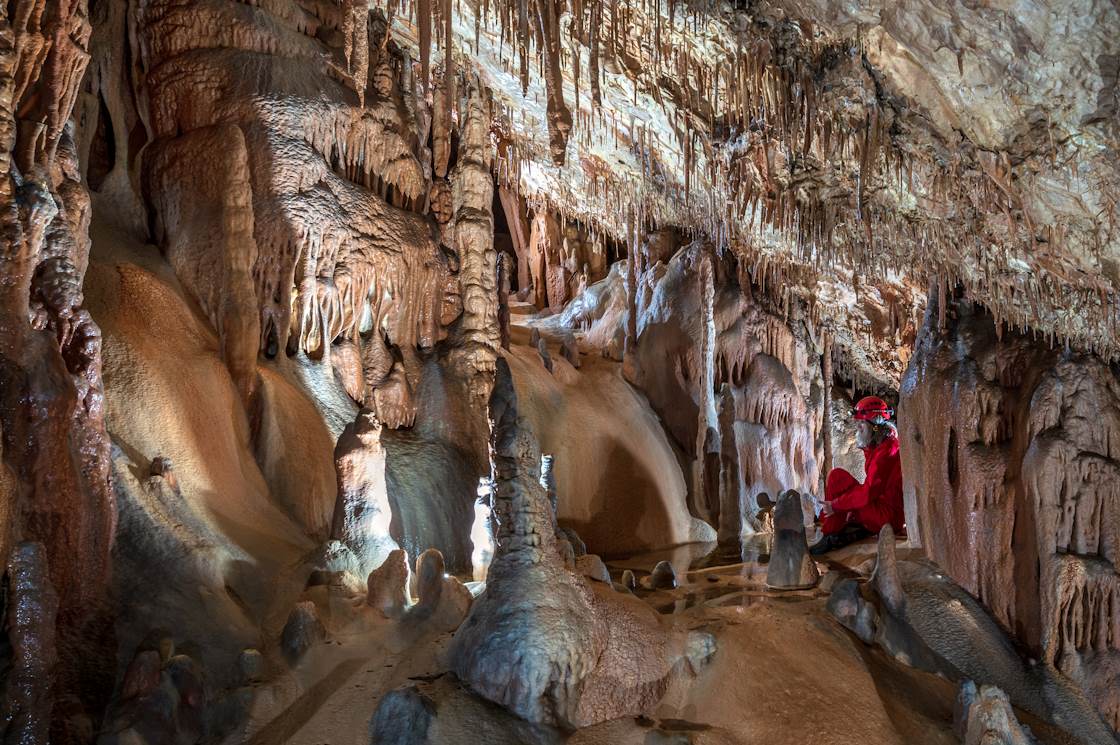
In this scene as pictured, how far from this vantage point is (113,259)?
8.84 m

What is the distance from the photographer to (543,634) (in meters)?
5.55

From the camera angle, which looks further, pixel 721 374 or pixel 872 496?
pixel 721 374

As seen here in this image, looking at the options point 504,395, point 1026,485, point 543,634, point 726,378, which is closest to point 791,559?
point 1026,485

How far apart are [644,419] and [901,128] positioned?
6872mm

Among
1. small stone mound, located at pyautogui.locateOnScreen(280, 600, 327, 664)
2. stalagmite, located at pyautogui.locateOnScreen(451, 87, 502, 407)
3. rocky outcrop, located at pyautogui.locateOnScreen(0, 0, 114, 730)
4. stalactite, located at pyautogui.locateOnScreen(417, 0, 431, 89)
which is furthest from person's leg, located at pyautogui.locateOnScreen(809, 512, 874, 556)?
rocky outcrop, located at pyautogui.locateOnScreen(0, 0, 114, 730)

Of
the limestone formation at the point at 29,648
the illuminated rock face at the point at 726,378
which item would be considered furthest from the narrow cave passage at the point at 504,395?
the illuminated rock face at the point at 726,378

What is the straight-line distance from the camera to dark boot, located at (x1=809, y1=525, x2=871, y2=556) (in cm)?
1073

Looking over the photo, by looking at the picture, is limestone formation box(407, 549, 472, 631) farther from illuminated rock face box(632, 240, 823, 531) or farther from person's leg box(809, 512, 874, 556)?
illuminated rock face box(632, 240, 823, 531)

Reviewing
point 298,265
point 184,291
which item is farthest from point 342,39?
point 184,291

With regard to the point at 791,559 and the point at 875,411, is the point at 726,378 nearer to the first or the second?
the point at 875,411

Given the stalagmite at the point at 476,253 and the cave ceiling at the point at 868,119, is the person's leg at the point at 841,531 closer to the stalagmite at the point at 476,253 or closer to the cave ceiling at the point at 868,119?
the cave ceiling at the point at 868,119

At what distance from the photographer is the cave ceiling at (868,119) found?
7.30m

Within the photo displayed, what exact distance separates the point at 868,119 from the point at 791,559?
4.08m

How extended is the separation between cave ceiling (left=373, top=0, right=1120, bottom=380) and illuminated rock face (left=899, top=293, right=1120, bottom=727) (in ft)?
2.12
